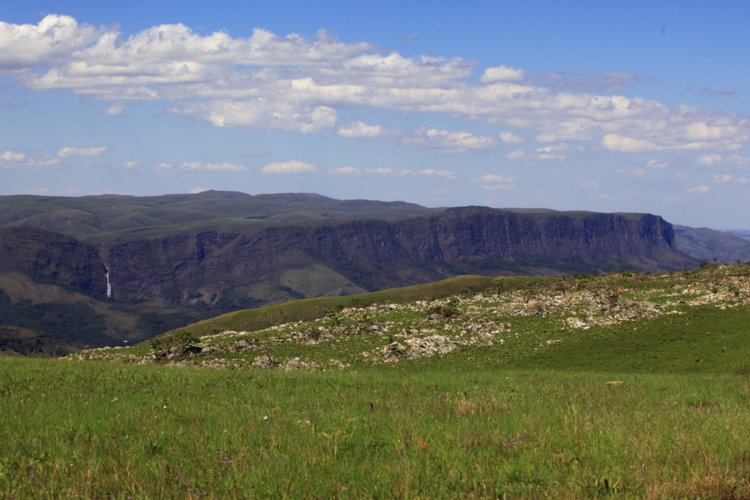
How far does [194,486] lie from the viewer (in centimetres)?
1132

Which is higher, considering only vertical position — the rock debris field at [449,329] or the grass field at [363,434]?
the grass field at [363,434]

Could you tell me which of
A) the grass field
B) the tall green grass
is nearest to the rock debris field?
the grass field

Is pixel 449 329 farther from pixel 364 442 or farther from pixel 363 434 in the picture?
pixel 364 442

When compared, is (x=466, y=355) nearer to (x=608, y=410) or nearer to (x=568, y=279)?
(x=608, y=410)

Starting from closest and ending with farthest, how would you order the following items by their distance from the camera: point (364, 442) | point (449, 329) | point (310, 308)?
point (364, 442) < point (449, 329) < point (310, 308)

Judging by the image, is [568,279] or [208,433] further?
[568,279]

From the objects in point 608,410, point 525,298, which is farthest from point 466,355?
point 608,410

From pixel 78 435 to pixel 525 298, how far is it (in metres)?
56.3

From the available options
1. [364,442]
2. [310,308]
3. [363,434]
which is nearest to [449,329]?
[363,434]

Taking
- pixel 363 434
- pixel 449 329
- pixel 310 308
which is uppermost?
pixel 363 434

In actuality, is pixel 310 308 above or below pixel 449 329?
below

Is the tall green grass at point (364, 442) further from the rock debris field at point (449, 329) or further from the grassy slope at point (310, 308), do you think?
the grassy slope at point (310, 308)

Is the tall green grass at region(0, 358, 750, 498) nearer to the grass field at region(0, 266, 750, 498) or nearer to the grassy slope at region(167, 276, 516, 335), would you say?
the grass field at region(0, 266, 750, 498)

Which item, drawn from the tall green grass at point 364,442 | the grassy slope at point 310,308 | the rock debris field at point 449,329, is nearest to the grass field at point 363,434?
the tall green grass at point 364,442
